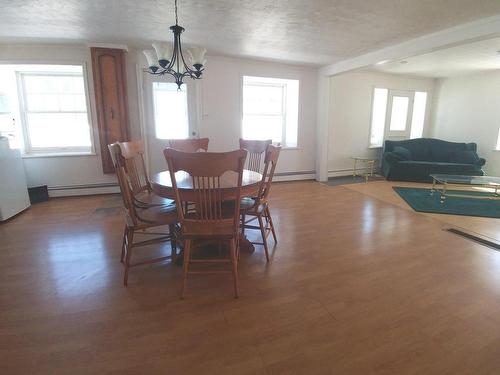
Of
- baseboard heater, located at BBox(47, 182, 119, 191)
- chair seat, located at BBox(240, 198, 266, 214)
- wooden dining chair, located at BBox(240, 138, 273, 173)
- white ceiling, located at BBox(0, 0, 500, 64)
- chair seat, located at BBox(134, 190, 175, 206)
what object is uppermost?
white ceiling, located at BBox(0, 0, 500, 64)

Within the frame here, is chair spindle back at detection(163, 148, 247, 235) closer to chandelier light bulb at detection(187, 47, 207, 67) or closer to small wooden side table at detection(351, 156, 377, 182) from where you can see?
chandelier light bulb at detection(187, 47, 207, 67)

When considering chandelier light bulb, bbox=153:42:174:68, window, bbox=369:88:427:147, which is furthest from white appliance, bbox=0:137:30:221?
window, bbox=369:88:427:147

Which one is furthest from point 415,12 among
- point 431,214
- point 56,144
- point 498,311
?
point 56,144

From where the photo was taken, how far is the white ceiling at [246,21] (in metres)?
Result: 2.56

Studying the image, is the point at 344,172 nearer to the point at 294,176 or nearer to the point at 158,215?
the point at 294,176

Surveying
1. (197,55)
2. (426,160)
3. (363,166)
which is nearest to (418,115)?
(426,160)

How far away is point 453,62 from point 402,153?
1.85 meters

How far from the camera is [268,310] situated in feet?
5.45

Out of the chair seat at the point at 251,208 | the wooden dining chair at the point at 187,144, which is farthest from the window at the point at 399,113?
the chair seat at the point at 251,208

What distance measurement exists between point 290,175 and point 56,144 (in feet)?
14.2

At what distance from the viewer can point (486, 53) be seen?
431cm

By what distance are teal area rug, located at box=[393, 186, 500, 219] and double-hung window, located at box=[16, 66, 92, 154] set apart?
5349 mm

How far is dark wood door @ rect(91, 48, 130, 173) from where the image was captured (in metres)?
3.93

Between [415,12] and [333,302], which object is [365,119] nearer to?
[415,12]
